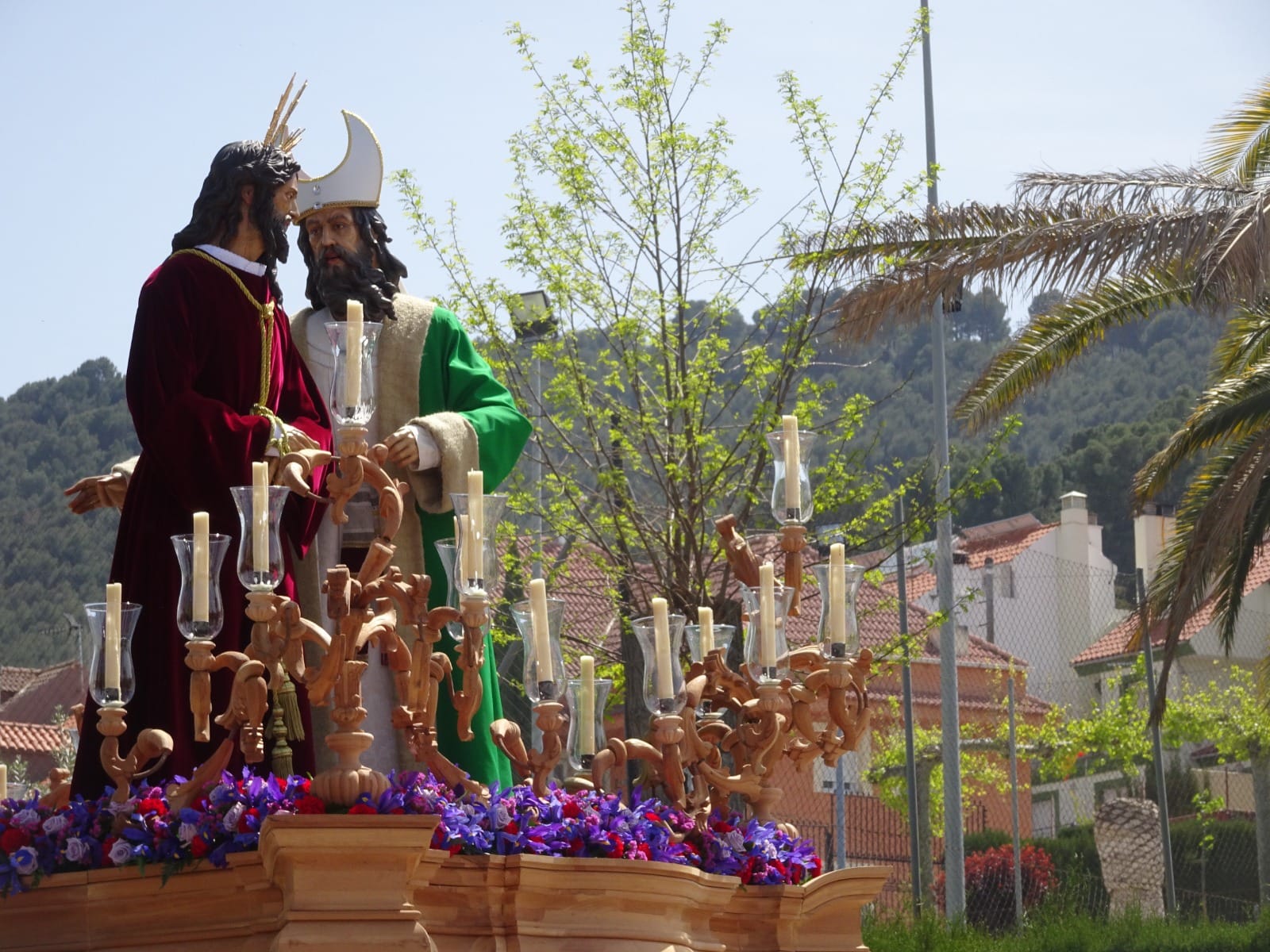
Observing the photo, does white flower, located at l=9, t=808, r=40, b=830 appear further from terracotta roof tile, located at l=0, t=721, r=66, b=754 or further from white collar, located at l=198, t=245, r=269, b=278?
terracotta roof tile, located at l=0, t=721, r=66, b=754

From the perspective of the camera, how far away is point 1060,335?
49.6ft

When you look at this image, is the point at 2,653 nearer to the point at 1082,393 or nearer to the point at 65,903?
the point at 65,903

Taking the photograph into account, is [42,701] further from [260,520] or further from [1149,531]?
[260,520]

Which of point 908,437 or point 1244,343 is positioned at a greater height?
point 908,437

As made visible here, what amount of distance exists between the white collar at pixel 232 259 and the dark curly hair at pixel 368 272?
0.45 m

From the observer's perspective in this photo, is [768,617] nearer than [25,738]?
Yes

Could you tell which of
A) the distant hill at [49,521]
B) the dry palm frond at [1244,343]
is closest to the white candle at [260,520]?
the dry palm frond at [1244,343]

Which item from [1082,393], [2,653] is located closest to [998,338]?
[1082,393]

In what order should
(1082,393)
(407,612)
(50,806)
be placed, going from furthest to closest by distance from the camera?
1. (1082,393)
2. (50,806)
3. (407,612)

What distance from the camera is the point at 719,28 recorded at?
14250 mm

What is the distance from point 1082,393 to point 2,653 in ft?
121

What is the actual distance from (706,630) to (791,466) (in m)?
0.69

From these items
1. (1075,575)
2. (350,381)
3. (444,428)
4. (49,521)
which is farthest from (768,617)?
(49,521)

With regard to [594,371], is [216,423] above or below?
below
